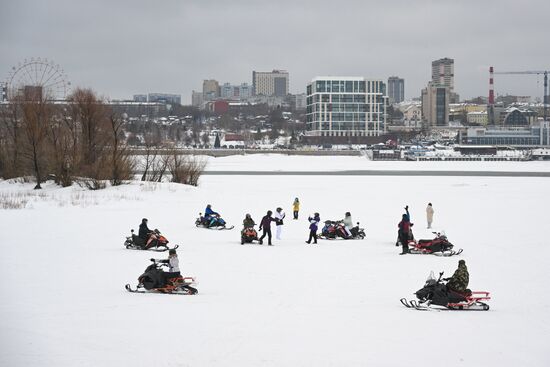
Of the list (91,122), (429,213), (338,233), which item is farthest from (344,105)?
(338,233)

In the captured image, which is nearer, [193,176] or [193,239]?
[193,239]

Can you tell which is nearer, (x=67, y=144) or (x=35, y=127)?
(x=67, y=144)

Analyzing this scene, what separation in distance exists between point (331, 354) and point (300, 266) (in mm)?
8302

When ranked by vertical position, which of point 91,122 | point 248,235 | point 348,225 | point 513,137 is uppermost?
point 91,122

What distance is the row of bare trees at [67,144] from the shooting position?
49.6 meters

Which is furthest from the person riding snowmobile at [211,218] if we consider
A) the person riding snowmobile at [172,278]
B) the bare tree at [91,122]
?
the bare tree at [91,122]

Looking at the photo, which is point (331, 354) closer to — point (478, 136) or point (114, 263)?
point (114, 263)

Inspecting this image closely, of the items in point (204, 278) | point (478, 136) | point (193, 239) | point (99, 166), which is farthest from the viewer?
point (478, 136)

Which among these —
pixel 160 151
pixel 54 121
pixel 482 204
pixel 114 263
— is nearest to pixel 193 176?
pixel 160 151

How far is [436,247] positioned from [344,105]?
582 ft

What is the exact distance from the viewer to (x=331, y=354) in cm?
1120

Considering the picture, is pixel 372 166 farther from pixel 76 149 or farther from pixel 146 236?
pixel 146 236

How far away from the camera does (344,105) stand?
196750 mm

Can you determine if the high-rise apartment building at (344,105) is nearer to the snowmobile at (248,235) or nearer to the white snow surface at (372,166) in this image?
the white snow surface at (372,166)
